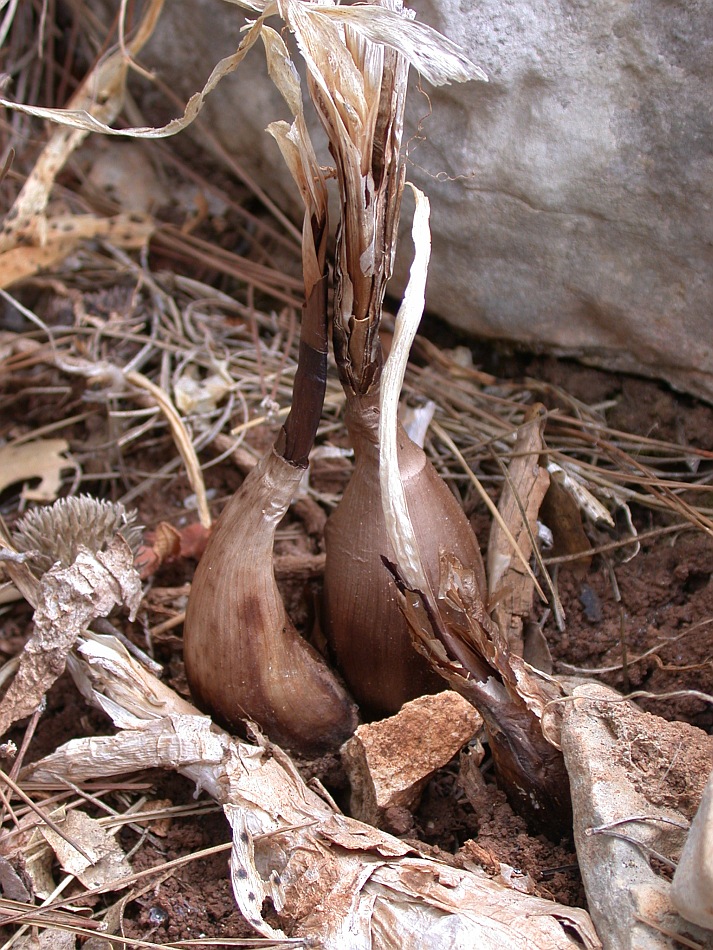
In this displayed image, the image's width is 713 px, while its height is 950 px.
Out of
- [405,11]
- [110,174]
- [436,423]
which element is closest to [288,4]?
[405,11]

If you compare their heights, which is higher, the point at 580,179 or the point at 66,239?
the point at 580,179

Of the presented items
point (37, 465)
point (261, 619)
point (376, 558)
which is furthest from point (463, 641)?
point (37, 465)

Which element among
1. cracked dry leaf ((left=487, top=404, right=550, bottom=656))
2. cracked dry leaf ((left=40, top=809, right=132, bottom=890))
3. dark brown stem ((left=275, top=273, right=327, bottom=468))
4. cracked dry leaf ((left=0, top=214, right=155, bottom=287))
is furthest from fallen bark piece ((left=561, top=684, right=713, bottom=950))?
cracked dry leaf ((left=0, top=214, right=155, bottom=287))

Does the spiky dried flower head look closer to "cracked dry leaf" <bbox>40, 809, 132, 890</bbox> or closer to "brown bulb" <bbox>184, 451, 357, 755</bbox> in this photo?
"brown bulb" <bbox>184, 451, 357, 755</bbox>

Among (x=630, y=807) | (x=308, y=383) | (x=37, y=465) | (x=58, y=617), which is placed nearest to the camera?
(x=630, y=807)

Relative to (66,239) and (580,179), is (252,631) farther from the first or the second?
(66,239)

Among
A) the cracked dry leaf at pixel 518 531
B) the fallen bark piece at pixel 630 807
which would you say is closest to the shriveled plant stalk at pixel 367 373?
the cracked dry leaf at pixel 518 531

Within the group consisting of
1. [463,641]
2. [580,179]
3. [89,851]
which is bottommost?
[89,851]

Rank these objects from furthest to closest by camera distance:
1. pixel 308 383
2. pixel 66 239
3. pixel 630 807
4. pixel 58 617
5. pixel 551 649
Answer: pixel 66 239 < pixel 551 649 < pixel 58 617 < pixel 308 383 < pixel 630 807

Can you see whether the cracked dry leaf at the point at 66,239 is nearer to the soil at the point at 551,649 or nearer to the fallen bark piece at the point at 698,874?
the soil at the point at 551,649
